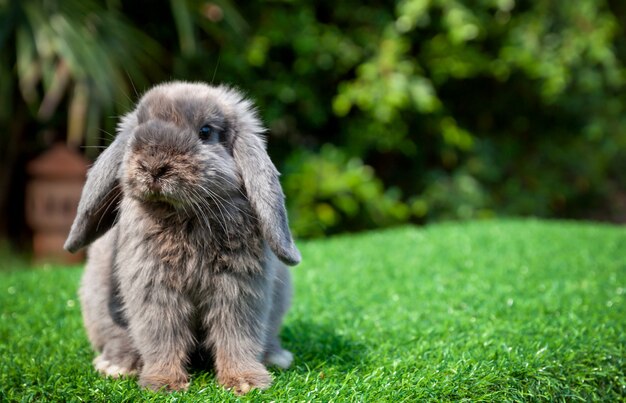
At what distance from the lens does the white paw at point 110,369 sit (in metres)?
1.98


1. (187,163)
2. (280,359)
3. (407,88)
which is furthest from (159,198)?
(407,88)

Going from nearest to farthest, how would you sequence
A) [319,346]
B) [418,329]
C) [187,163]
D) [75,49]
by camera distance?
[187,163] → [319,346] → [418,329] → [75,49]

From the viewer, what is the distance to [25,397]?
179 cm

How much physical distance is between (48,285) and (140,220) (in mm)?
1797

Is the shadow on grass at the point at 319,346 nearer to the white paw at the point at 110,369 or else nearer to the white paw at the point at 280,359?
the white paw at the point at 280,359

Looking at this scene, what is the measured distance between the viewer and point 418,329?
2527mm

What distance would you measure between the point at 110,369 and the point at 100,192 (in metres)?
0.60

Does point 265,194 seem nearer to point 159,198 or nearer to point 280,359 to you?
point 159,198

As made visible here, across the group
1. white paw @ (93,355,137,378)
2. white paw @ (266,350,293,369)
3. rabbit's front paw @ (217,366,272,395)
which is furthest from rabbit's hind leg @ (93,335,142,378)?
white paw @ (266,350,293,369)

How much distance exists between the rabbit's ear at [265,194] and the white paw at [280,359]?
408 millimetres

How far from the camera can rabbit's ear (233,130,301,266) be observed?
180cm

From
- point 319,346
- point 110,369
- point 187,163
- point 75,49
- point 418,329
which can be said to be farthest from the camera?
point 75,49

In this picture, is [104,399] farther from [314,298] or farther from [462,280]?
[462,280]

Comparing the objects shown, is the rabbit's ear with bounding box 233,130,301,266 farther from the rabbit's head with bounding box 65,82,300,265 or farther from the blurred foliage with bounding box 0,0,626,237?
the blurred foliage with bounding box 0,0,626,237
